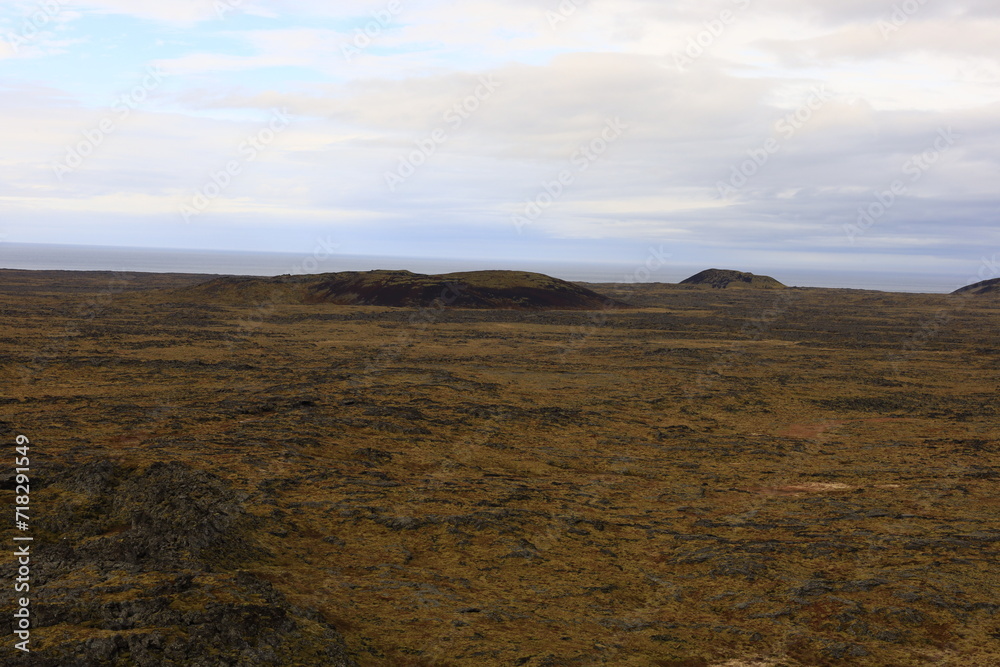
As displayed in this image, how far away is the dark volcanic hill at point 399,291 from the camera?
69.8 m

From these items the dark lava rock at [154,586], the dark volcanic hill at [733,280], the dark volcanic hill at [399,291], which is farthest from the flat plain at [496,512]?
the dark volcanic hill at [733,280]

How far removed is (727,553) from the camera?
1248 centimetres

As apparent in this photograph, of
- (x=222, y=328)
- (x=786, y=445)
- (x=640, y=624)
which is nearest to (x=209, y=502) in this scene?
(x=640, y=624)

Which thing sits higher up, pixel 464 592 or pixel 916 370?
pixel 916 370

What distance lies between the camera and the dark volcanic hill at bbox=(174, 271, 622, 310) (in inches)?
2746

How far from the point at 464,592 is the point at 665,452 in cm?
1096

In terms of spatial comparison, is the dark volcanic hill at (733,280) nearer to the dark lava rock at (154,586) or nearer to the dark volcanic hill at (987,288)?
the dark volcanic hill at (987,288)

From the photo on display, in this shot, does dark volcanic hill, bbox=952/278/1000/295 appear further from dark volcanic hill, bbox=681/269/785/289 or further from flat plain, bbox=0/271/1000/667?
flat plain, bbox=0/271/1000/667

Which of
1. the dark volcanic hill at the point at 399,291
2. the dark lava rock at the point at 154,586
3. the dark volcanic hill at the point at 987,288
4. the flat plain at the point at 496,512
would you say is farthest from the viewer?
the dark volcanic hill at the point at 987,288

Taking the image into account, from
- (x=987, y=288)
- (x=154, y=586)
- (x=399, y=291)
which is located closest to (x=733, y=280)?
(x=987, y=288)

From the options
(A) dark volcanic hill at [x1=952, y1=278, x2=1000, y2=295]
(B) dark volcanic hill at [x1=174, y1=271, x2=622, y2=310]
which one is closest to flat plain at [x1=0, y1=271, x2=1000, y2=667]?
(B) dark volcanic hill at [x1=174, y1=271, x2=622, y2=310]

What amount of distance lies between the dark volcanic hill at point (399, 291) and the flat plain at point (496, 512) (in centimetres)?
3555

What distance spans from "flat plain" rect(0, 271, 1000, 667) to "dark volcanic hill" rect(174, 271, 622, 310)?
3555 cm

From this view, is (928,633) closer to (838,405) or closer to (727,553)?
(727,553)
